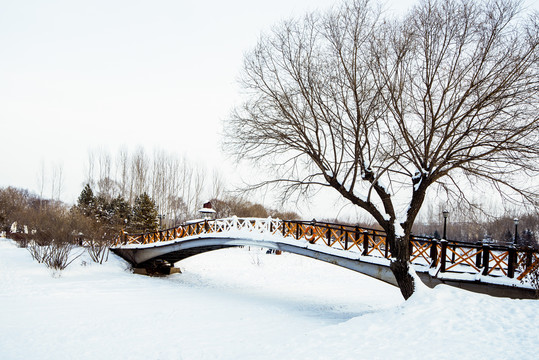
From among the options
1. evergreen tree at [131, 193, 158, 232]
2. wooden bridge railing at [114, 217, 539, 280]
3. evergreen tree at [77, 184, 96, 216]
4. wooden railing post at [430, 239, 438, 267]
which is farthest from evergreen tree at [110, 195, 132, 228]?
wooden railing post at [430, 239, 438, 267]

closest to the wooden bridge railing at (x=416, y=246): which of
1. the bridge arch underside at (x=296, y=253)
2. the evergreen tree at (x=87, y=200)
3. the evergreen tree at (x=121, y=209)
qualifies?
the bridge arch underside at (x=296, y=253)

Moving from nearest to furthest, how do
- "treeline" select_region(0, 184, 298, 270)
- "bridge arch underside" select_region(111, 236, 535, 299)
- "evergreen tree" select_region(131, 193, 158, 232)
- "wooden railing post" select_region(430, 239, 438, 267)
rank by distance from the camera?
"bridge arch underside" select_region(111, 236, 535, 299), "wooden railing post" select_region(430, 239, 438, 267), "treeline" select_region(0, 184, 298, 270), "evergreen tree" select_region(131, 193, 158, 232)

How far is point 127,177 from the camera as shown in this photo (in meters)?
37.8

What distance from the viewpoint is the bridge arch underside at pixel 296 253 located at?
33.4ft

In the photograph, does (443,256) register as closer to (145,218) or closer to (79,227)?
(79,227)

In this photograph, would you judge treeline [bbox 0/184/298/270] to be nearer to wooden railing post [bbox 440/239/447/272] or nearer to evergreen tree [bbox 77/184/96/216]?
evergreen tree [bbox 77/184/96/216]

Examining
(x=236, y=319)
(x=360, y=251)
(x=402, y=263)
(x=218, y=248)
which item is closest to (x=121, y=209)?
(x=218, y=248)

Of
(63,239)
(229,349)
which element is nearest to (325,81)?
(229,349)

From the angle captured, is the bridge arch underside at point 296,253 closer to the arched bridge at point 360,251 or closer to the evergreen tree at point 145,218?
the arched bridge at point 360,251

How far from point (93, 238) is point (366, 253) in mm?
16439

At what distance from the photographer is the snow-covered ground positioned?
6855mm

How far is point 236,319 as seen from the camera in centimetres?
1212

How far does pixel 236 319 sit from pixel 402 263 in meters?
5.42

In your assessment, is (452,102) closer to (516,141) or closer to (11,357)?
(516,141)
